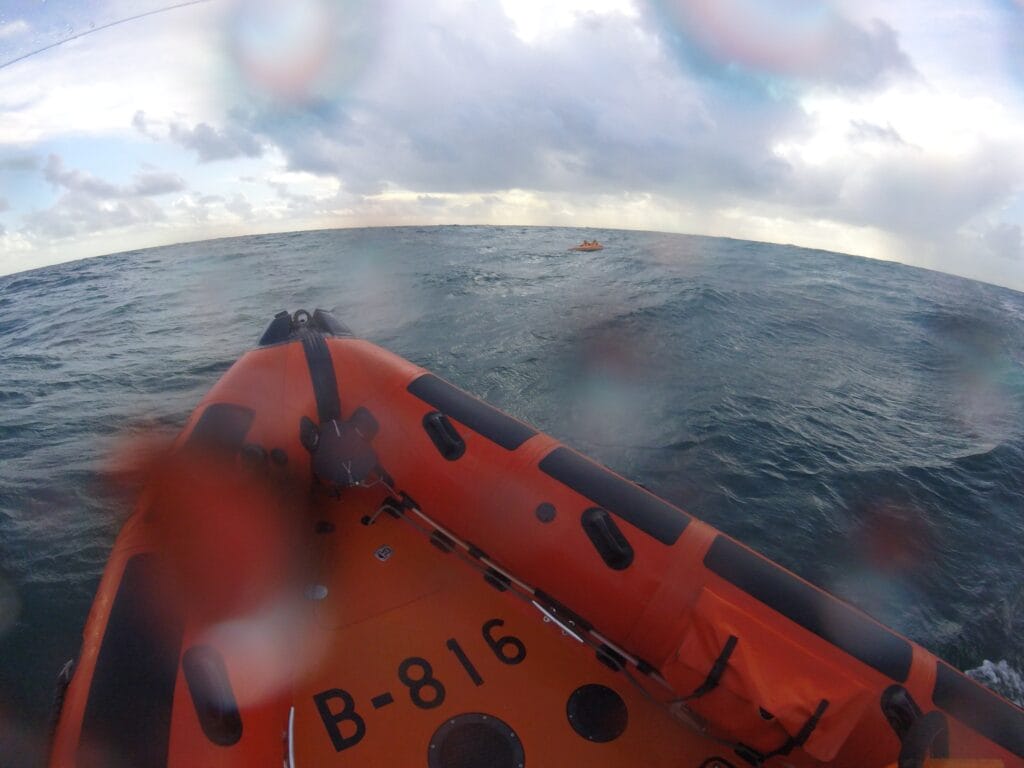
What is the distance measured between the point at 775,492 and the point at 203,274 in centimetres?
2584

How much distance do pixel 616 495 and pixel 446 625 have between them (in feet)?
4.63

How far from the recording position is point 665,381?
9.40 m

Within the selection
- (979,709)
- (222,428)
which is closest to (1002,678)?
(979,709)

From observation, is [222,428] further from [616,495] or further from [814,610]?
[814,610]

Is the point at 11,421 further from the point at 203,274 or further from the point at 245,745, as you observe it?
the point at 203,274

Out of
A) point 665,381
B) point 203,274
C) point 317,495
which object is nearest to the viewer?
point 317,495

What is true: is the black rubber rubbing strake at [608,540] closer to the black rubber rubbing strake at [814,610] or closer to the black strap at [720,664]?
the black rubber rubbing strake at [814,610]

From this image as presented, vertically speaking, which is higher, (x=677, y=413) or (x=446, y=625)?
(x=677, y=413)

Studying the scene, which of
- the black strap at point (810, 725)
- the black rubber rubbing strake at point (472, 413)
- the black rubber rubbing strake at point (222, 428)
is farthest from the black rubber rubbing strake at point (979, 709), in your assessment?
the black rubber rubbing strake at point (222, 428)

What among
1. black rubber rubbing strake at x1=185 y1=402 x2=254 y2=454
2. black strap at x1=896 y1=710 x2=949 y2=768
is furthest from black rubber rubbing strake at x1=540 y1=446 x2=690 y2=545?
black rubber rubbing strake at x1=185 y1=402 x2=254 y2=454

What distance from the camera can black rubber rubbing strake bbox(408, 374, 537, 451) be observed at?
12.6ft

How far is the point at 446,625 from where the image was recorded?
10.9 ft

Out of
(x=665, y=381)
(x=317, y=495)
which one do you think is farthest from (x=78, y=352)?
(x=665, y=381)

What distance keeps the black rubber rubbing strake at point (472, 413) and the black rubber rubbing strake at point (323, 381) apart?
68 cm
